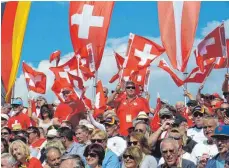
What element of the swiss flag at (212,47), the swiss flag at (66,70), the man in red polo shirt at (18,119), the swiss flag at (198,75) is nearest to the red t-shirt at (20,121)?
the man in red polo shirt at (18,119)

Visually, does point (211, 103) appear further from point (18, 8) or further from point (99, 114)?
point (18, 8)

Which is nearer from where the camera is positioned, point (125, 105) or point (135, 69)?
point (125, 105)

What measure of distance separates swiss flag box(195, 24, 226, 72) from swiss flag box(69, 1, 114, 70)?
6.75 ft

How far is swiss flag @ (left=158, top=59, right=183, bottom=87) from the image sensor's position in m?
12.1

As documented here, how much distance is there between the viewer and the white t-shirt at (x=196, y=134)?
8.52 meters

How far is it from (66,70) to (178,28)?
8.01 feet

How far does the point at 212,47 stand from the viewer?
12.0 meters

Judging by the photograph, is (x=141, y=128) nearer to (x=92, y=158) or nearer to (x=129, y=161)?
(x=92, y=158)

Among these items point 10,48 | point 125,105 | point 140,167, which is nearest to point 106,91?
point 125,105

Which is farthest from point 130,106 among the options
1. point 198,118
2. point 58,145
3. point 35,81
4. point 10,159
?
point 35,81

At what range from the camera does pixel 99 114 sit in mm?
11312

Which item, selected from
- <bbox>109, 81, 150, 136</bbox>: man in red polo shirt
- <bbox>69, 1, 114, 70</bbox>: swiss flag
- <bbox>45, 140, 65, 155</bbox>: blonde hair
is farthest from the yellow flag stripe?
<bbox>45, 140, 65, 155</bbox>: blonde hair

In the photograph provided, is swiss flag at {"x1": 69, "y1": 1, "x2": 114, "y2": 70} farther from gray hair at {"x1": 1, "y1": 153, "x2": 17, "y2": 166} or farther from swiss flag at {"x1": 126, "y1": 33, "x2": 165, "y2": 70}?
gray hair at {"x1": 1, "y1": 153, "x2": 17, "y2": 166}

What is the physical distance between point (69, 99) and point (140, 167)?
4872 millimetres
